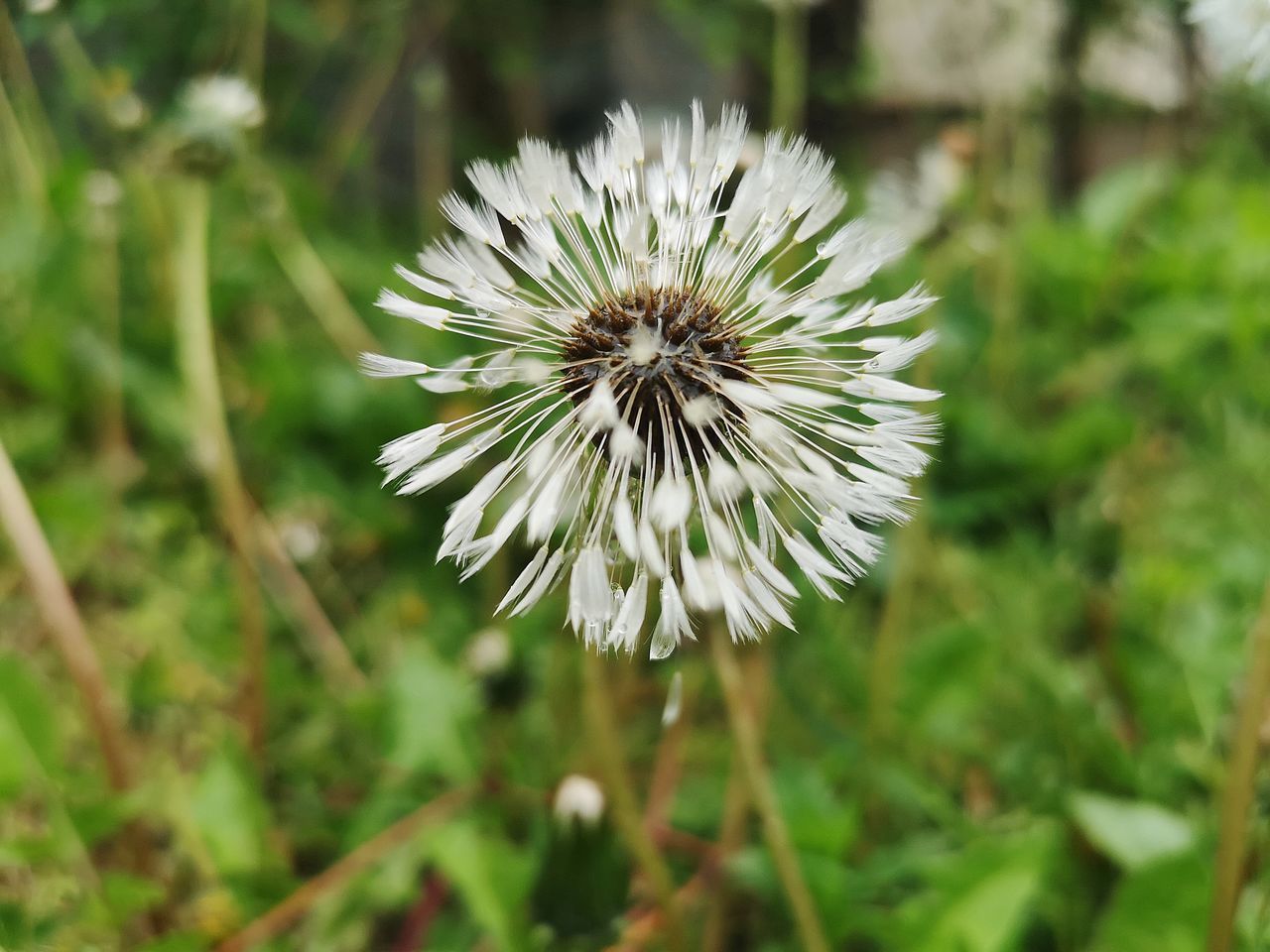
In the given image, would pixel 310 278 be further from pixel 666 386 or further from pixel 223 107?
pixel 666 386

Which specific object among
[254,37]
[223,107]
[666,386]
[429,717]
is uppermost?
[254,37]

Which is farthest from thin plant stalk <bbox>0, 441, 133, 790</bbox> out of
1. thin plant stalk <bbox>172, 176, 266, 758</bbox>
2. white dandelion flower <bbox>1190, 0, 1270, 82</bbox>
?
white dandelion flower <bbox>1190, 0, 1270, 82</bbox>

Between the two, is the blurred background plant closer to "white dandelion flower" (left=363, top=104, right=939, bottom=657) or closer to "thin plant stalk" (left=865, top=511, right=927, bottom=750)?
"thin plant stalk" (left=865, top=511, right=927, bottom=750)

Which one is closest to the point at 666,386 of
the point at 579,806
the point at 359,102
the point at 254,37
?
the point at 579,806

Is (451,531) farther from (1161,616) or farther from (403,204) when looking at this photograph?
(403,204)

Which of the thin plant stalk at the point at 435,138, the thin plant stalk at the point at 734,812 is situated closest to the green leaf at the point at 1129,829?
the thin plant stalk at the point at 734,812

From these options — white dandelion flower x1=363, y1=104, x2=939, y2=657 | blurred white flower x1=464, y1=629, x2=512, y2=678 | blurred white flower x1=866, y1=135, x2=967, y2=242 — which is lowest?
blurred white flower x1=464, y1=629, x2=512, y2=678
